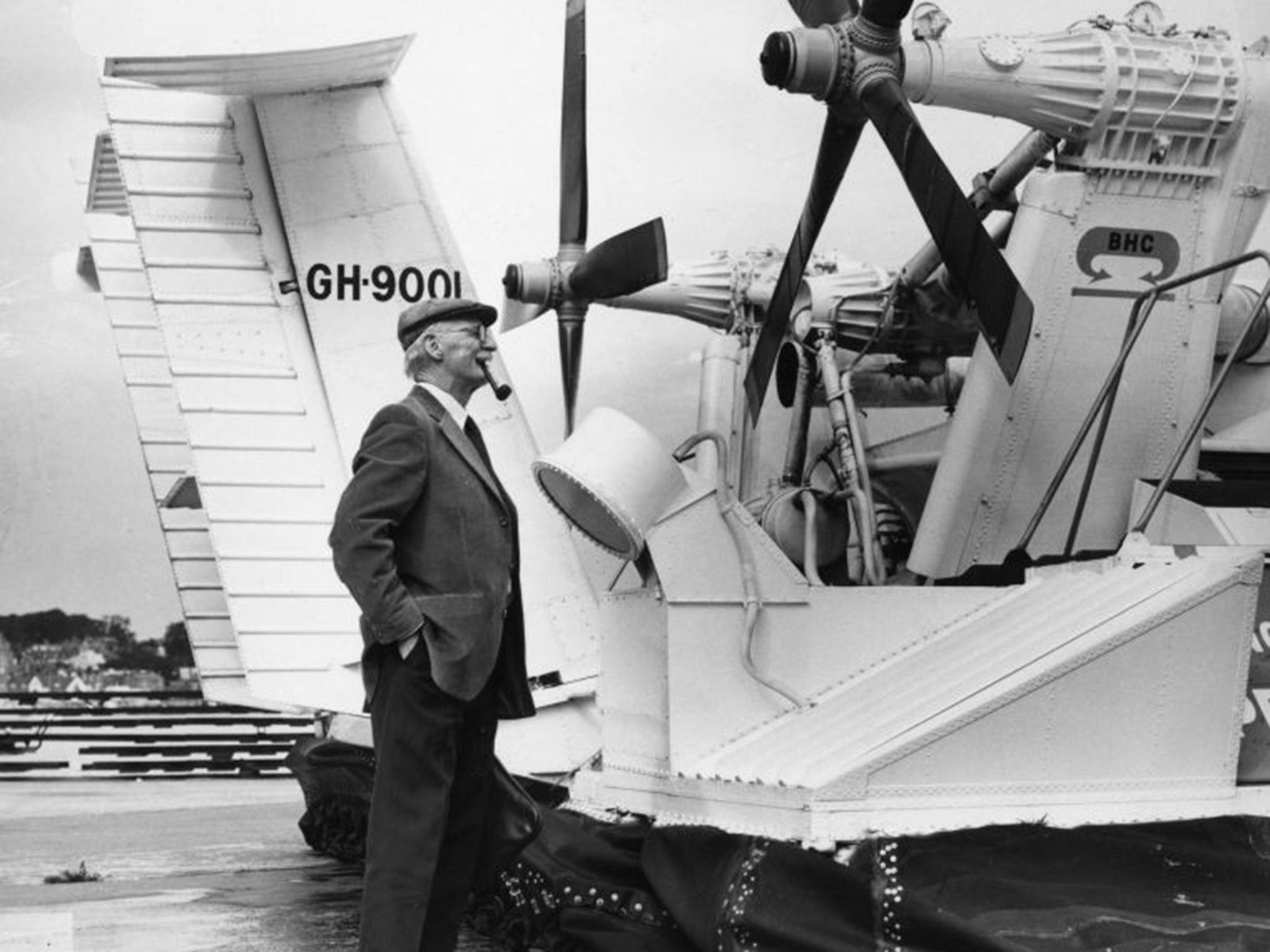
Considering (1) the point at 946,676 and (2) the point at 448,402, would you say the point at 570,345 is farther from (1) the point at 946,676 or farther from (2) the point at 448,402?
(2) the point at 448,402

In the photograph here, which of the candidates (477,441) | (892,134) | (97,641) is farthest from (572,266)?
(97,641)

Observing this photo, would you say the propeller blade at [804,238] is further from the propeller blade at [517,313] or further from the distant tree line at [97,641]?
the distant tree line at [97,641]

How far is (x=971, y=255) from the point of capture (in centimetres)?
488

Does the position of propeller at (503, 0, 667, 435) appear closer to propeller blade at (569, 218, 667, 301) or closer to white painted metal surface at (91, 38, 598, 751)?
propeller blade at (569, 218, 667, 301)

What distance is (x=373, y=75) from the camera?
7449mm

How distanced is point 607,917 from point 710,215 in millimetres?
4749

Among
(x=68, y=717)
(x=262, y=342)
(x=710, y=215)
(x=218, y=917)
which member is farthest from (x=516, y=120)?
(x=68, y=717)

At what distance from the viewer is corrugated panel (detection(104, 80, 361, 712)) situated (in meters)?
6.97

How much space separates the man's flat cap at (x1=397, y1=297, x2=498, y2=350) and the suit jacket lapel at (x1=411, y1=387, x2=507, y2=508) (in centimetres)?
13

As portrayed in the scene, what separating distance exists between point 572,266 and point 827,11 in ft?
8.03

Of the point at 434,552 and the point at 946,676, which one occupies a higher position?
the point at 434,552

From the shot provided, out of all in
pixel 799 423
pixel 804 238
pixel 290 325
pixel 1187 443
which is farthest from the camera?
pixel 290 325

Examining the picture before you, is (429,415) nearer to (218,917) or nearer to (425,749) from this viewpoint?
(425,749)

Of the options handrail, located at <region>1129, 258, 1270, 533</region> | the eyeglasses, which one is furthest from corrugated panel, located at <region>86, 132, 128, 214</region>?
handrail, located at <region>1129, 258, 1270, 533</region>
